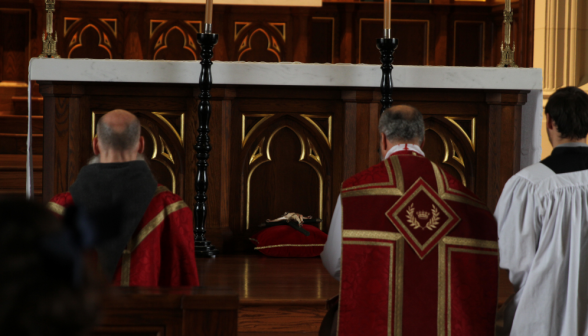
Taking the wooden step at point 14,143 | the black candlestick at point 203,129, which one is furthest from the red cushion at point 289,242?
the wooden step at point 14,143

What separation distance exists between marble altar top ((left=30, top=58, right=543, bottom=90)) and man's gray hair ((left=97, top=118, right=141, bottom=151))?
171 cm

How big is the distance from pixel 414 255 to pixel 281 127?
6.40 feet

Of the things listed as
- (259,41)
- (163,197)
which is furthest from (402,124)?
(259,41)

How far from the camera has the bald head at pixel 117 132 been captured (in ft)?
7.65

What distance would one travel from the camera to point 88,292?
61 centimetres

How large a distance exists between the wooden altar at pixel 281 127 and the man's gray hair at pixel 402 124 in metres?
1.66

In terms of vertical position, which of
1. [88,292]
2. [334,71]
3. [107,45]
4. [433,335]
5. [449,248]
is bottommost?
[433,335]

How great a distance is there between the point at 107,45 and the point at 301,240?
4.48 m

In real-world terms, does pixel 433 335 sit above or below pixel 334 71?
below

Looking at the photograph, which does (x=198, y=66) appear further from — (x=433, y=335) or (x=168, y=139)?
(x=433, y=335)

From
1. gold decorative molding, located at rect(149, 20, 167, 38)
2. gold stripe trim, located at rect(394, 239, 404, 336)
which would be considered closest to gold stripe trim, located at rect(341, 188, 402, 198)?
gold stripe trim, located at rect(394, 239, 404, 336)

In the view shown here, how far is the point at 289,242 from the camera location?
160 inches

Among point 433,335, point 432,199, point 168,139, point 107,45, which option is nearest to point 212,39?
point 168,139

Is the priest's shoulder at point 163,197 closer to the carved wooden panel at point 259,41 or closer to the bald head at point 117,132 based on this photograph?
the bald head at point 117,132
